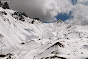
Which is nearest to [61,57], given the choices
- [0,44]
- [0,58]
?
[0,58]

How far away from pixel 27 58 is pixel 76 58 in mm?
21525

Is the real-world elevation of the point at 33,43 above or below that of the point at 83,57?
above

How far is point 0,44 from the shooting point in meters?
59.8

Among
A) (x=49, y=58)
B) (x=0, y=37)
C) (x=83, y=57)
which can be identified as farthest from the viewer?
(x=0, y=37)

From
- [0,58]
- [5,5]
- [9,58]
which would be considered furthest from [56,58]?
[5,5]

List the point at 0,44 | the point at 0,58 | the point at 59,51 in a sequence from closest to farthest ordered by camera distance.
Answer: the point at 59,51 < the point at 0,58 < the point at 0,44

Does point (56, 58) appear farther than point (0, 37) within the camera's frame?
No

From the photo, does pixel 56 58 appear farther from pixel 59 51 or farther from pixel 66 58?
pixel 59 51

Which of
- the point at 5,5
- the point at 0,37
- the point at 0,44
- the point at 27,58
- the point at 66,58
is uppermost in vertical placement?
the point at 5,5

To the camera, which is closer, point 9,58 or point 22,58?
point 9,58

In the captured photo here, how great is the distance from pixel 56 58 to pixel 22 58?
18047 mm

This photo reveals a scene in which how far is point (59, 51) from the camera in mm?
35906

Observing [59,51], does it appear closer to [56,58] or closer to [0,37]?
[56,58]

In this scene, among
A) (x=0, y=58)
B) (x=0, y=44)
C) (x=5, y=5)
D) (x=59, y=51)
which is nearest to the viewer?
(x=59, y=51)
